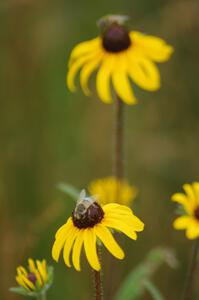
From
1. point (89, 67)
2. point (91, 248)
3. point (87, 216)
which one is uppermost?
point (89, 67)

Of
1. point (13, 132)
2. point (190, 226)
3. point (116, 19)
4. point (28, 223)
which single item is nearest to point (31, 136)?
point (13, 132)

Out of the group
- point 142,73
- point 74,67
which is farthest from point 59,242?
point 74,67

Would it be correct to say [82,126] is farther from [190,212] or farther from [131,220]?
[131,220]

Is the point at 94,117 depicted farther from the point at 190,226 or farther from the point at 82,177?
the point at 190,226

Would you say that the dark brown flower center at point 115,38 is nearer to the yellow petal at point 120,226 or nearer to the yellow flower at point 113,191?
the yellow flower at point 113,191

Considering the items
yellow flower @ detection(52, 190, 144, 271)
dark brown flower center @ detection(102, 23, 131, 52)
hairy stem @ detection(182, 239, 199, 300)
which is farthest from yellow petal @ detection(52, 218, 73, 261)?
dark brown flower center @ detection(102, 23, 131, 52)

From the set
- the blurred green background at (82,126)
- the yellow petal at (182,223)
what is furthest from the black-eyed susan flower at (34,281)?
the blurred green background at (82,126)

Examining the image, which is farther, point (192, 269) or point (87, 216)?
point (192, 269)
